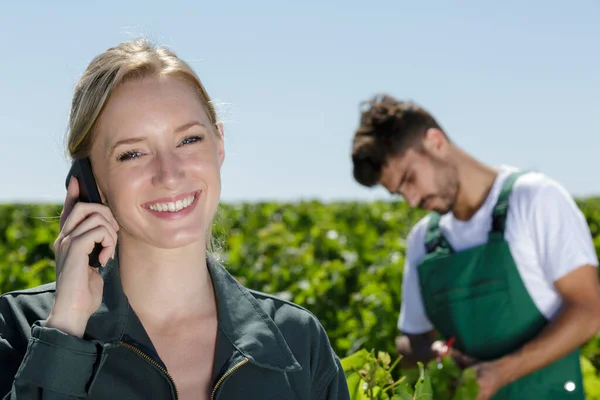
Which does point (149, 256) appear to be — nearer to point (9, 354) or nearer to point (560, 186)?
point (9, 354)

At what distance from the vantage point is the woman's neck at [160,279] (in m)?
1.98

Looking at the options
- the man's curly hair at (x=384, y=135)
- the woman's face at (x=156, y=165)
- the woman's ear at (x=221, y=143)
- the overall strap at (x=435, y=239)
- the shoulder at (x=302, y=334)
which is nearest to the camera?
the woman's face at (x=156, y=165)

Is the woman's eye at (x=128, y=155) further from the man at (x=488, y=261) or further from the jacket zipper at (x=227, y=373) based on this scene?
the man at (x=488, y=261)

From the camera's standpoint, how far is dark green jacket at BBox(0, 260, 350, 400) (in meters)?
1.65

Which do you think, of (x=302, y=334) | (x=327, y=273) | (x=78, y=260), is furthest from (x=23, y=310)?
(x=327, y=273)

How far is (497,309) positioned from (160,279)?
2.04 metres

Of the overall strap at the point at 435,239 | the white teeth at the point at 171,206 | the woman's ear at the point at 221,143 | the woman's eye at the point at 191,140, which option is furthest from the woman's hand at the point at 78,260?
the overall strap at the point at 435,239

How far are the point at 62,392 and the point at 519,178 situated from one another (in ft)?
7.95

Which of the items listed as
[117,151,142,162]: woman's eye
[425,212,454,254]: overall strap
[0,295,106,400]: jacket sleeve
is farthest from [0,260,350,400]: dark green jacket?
[425,212,454,254]: overall strap

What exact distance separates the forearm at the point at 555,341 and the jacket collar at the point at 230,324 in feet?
5.67

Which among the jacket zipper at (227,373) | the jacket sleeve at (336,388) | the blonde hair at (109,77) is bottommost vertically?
the jacket sleeve at (336,388)

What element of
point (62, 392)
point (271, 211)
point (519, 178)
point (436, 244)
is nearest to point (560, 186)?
point (519, 178)

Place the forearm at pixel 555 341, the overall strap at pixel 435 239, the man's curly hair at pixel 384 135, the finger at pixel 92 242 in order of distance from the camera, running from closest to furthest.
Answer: the finger at pixel 92 242 → the forearm at pixel 555 341 → the overall strap at pixel 435 239 → the man's curly hair at pixel 384 135

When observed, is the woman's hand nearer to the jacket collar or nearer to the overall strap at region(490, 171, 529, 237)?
the jacket collar
